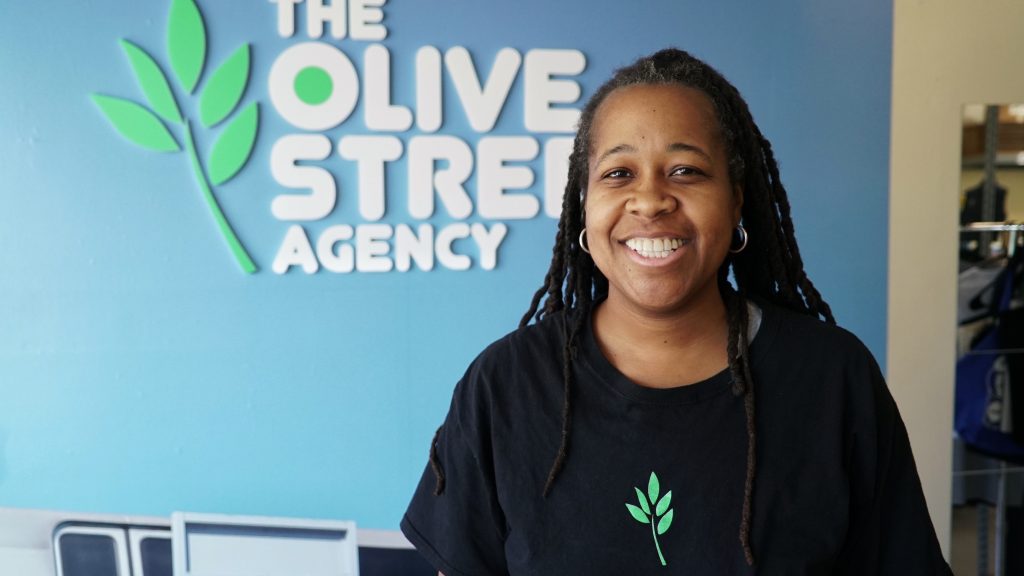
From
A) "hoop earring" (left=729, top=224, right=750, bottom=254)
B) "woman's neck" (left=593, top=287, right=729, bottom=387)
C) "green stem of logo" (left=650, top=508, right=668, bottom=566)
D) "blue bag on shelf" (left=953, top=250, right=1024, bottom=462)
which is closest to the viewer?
"green stem of logo" (left=650, top=508, right=668, bottom=566)

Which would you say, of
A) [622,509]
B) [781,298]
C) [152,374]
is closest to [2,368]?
[152,374]

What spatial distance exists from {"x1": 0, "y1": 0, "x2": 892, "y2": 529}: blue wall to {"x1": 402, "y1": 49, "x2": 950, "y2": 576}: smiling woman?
3.37ft

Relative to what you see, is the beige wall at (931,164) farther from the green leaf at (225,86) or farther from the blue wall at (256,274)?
the green leaf at (225,86)

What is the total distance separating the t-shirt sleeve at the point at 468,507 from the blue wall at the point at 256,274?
1057 millimetres

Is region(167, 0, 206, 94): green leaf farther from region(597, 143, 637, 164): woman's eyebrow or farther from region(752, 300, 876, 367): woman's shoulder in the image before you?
region(752, 300, 876, 367): woman's shoulder

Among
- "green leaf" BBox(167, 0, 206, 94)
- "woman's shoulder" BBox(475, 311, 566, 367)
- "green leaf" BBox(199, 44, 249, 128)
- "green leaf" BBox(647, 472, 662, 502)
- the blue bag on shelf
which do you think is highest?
"green leaf" BBox(167, 0, 206, 94)

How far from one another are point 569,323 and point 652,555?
0.36 meters

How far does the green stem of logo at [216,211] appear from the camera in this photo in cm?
218

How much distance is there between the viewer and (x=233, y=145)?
7.19 ft

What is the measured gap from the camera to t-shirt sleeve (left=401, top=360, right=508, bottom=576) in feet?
4.01

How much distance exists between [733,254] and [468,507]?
596mm

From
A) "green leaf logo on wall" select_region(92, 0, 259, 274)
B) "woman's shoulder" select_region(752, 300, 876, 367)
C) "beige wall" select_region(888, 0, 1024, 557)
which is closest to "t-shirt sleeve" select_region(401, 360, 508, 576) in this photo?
"woman's shoulder" select_region(752, 300, 876, 367)

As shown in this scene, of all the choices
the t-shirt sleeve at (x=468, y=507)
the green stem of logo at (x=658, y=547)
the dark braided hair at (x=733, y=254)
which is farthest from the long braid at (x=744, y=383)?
the t-shirt sleeve at (x=468, y=507)

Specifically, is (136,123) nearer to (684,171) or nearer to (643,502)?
(684,171)
